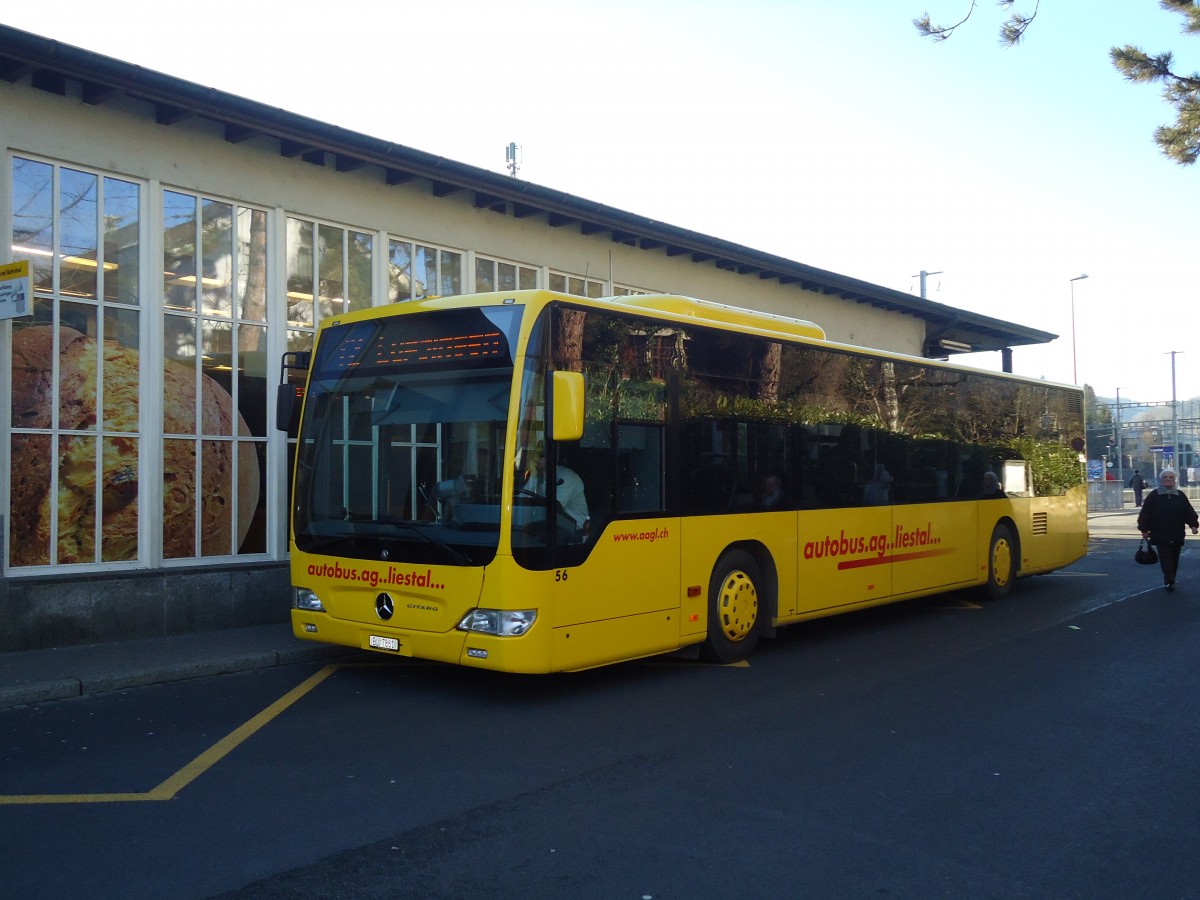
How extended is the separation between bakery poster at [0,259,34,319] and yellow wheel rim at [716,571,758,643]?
20.9 ft

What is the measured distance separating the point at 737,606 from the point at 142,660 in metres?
5.15

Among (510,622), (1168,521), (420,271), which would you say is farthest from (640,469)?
(1168,521)

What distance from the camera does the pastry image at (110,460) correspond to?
32.1ft

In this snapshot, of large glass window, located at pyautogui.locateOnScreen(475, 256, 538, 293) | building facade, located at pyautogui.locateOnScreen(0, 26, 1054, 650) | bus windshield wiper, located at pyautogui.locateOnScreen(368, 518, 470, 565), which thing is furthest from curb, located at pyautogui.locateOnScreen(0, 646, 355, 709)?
large glass window, located at pyautogui.locateOnScreen(475, 256, 538, 293)

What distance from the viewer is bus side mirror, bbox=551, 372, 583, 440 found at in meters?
7.30

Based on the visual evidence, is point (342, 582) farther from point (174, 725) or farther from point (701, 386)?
point (701, 386)

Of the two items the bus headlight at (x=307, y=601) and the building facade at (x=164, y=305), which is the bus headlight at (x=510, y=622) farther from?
the building facade at (x=164, y=305)

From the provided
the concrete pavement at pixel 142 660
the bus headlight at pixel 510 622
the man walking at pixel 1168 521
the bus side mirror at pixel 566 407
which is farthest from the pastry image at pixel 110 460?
the man walking at pixel 1168 521

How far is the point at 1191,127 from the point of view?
10828 millimetres

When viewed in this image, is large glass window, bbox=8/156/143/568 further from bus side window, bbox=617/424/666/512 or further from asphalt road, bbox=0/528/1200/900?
bus side window, bbox=617/424/666/512

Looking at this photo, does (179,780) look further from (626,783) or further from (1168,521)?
(1168,521)

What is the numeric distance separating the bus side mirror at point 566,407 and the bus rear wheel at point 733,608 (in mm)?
2354

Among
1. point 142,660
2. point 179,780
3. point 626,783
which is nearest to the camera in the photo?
point 626,783

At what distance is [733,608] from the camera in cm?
925
